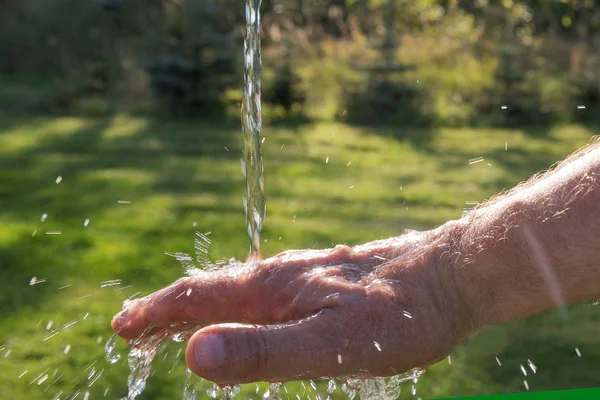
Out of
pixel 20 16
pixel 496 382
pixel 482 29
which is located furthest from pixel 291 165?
pixel 20 16

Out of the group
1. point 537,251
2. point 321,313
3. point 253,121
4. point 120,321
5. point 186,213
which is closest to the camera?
point 321,313

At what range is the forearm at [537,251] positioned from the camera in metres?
1.87

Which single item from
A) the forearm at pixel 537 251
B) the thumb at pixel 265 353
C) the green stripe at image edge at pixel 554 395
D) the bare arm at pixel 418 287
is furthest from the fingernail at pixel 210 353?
the green stripe at image edge at pixel 554 395

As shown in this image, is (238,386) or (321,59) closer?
(238,386)

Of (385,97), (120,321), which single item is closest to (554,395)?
(120,321)

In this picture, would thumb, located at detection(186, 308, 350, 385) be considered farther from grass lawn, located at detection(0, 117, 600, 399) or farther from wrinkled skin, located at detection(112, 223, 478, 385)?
grass lawn, located at detection(0, 117, 600, 399)

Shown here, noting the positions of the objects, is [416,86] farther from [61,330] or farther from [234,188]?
[61,330]

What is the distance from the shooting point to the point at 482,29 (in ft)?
33.5

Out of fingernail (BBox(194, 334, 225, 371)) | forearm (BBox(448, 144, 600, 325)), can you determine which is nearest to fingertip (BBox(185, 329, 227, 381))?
fingernail (BBox(194, 334, 225, 371))

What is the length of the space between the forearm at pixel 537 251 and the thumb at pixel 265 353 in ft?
1.31

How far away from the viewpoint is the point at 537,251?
6.20 ft

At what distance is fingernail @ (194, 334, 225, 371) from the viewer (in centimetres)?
158

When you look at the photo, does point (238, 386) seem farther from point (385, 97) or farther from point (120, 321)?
point (385, 97)

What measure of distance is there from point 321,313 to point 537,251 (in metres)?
0.50
